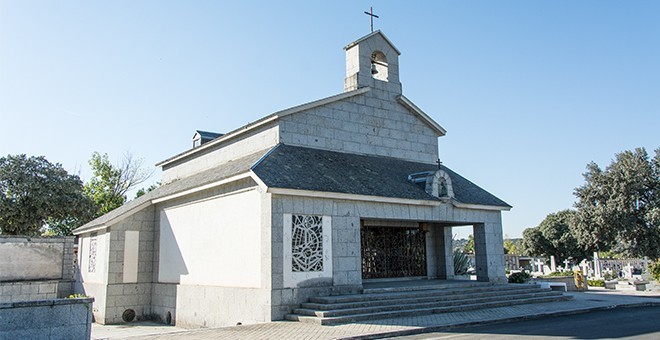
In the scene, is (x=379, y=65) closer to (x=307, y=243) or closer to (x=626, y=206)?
(x=307, y=243)

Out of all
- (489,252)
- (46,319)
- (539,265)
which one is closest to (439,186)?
(489,252)

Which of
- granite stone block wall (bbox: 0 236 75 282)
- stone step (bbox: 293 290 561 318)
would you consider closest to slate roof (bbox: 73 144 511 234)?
stone step (bbox: 293 290 561 318)

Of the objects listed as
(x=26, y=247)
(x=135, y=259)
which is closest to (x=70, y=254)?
(x=26, y=247)

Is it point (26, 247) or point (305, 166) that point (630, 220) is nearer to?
point (305, 166)

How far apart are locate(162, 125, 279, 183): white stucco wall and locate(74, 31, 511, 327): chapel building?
74mm

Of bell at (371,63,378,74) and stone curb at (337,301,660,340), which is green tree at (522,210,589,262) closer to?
stone curb at (337,301,660,340)

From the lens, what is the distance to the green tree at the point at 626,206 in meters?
27.7

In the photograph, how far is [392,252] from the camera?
19562mm

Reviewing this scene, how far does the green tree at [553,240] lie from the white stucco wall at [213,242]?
138ft

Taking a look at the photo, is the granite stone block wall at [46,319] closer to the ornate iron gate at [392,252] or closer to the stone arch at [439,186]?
the ornate iron gate at [392,252]

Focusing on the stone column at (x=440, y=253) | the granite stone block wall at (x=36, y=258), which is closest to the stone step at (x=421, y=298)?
the stone column at (x=440, y=253)

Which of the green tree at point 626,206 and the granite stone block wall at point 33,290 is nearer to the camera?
the granite stone block wall at point 33,290

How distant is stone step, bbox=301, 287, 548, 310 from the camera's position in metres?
13.3

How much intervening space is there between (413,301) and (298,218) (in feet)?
13.2
